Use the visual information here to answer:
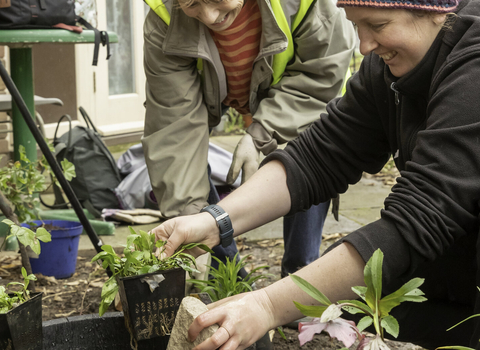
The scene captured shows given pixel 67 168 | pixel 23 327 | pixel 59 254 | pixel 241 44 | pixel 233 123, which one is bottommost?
pixel 233 123

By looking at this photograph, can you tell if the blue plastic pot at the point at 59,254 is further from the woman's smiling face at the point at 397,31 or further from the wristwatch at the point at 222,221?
the woman's smiling face at the point at 397,31

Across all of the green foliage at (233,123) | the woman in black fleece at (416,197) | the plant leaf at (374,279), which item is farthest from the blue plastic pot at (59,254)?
the green foliage at (233,123)

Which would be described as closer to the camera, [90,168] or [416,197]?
[416,197]

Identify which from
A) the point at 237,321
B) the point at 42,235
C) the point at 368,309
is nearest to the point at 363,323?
the point at 368,309

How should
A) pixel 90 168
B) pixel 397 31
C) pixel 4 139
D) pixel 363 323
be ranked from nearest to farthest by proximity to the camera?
1. pixel 363 323
2. pixel 397 31
3. pixel 90 168
4. pixel 4 139

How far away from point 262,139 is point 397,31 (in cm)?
102

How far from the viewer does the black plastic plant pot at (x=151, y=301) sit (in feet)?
4.62

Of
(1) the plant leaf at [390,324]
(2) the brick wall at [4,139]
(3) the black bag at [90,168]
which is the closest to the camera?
(1) the plant leaf at [390,324]

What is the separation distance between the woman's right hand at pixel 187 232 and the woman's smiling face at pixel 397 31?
2.17ft

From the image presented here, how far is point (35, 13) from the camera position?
9.43 ft

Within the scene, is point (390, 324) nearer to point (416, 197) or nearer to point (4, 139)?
point (416, 197)

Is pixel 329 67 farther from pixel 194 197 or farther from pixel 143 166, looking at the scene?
pixel 143 166

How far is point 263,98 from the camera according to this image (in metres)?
2.46

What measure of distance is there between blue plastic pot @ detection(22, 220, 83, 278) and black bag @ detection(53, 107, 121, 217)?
97cm
